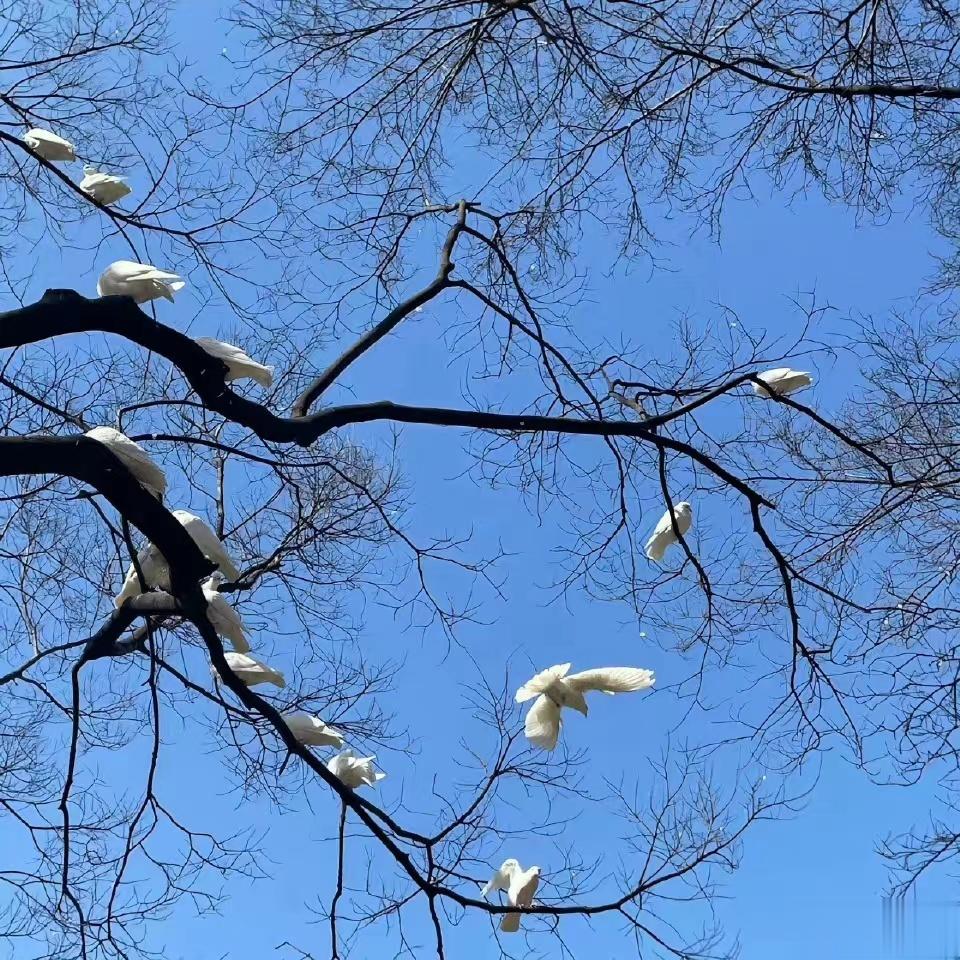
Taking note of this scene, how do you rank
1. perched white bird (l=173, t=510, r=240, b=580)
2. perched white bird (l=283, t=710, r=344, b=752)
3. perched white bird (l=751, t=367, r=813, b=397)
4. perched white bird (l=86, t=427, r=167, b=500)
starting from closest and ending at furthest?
perched white bird (l=86, t=427, r=167, b=500) → perched white bird (l=173, t=510, r=240, b=580) → perched white bird (l=283, t=710, r=344, b=752) → perched white bird (l=751, t=367, r=813, b=397)

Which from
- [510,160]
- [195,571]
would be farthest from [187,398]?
[510,160]

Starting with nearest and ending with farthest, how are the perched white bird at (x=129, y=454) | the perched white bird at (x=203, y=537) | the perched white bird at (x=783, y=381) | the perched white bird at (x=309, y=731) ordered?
the perched white bird at (x=129, y=454) → the perched white bird at (x=203, y=537) → the perched white bird at (x=309, y=731) → the perched white bird at (x=783, y=381)

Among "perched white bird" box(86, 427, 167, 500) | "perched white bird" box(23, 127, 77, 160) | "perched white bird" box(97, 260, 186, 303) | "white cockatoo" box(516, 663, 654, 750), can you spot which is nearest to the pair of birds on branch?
"perched white bird" box(23, 127, 77, 160)

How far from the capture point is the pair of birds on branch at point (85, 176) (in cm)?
250

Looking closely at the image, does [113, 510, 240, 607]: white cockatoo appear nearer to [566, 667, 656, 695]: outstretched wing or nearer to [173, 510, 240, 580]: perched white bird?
[173, 510, 240, 580]: perched white bird

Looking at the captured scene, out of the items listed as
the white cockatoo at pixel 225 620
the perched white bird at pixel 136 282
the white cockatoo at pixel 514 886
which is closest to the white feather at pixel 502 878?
the white cockatoo at pixel 514 886

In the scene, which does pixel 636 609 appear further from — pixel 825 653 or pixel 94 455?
pixel 94 455

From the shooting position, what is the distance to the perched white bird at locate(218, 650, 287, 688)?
2.16m

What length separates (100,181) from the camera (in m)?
2.50

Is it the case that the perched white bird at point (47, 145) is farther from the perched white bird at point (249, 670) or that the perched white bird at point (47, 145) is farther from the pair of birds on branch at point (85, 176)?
the perched white bird at point (249, 670)

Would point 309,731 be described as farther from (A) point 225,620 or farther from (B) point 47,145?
(B) point 47,145

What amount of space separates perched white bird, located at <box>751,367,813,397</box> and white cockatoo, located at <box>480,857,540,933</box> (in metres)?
1.37

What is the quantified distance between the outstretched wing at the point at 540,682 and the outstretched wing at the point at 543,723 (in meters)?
0.03

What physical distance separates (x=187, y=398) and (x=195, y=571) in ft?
3.35
